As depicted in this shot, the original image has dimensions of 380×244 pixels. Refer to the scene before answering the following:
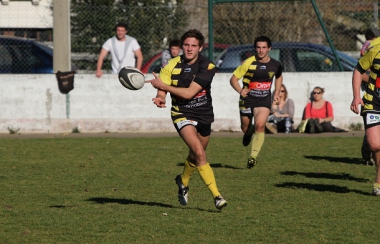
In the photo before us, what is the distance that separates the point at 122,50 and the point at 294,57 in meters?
3.70

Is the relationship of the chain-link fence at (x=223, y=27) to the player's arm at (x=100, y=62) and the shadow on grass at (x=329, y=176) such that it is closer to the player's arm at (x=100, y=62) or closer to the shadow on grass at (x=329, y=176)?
the player's arm at (x=100, y=62)

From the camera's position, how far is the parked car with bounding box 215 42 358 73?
19406 millimetres

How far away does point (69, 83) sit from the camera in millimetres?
19062

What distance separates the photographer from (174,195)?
10438 mm

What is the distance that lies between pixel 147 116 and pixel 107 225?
1100cm

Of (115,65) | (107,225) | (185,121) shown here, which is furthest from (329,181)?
(115,65)

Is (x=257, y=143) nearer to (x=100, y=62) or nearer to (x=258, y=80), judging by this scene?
(x=258, y=80)

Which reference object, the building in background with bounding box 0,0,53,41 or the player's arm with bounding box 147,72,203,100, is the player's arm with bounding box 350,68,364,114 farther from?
the building in background with bounding box 0,0,53,41

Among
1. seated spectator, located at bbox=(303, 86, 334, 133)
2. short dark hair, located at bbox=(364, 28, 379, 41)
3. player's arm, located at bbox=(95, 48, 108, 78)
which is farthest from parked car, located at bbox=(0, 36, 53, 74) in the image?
short dark hair, located at bbox=(364, 28, 379, 41)

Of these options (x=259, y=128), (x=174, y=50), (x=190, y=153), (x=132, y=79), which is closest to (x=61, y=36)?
(x=174, y=50)

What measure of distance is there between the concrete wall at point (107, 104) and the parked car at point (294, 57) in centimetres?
42

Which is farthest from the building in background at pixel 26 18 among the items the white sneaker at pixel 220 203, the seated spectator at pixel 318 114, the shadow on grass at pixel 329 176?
the white sneaker at pixel 220 203

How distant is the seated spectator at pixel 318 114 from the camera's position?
61.0 ft

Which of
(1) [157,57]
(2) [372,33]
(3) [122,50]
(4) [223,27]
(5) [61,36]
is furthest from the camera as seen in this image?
(4) [223,27]
